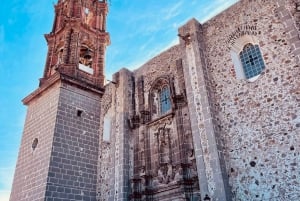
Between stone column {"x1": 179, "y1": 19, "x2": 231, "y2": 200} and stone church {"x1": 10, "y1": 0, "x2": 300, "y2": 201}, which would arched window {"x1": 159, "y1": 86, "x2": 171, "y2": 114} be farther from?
stone column {"x1": 179, "y1": 19, "x2": 231, "y2": 200}

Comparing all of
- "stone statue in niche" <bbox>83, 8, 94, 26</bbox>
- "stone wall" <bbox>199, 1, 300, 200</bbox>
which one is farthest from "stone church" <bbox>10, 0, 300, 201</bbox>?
"stone statue in niche" <bbox>83, 8, 94, 26</bbox>

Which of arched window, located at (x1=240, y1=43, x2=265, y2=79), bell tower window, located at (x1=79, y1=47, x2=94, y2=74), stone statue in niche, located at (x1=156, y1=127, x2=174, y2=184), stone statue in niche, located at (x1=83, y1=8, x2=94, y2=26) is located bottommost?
stone statue in niche, located at (x1=156, y1=127, x2=174, y2=184)

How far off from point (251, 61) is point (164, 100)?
347cm

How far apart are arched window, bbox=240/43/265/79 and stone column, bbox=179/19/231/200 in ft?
3.91

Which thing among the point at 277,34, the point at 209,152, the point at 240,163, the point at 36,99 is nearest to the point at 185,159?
the point at 209,152

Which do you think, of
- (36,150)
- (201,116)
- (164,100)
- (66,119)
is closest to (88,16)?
(66,119)

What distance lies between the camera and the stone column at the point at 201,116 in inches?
283

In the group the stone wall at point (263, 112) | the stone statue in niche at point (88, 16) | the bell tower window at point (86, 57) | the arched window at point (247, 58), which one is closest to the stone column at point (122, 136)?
the bell tower window at point (86, 57)

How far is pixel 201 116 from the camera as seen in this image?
8211 millimetres

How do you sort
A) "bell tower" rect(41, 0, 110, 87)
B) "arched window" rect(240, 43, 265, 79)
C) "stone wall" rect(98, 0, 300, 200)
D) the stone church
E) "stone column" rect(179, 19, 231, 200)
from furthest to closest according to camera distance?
"bell tower" rect(41, 0, 110, 87), "arched window" rect(240, 43, 265, 79), "stone column" rect(179, 19, 231, 200), the stone church, "stone wall" rect(98, 0, 300, 200)

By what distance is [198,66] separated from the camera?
8875 mm

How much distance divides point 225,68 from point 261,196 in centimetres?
380

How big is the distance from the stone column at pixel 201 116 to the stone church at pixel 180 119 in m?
0.03

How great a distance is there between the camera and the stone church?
7.01 m
